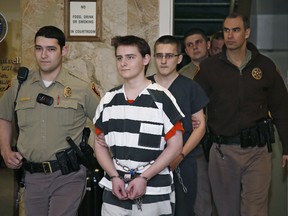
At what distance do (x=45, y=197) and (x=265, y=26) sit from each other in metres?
3.65

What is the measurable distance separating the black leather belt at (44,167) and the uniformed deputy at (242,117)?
1.32 meters

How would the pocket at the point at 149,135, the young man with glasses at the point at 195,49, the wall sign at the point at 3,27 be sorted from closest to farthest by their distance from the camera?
the pocket at the point at 149,135, the young man with glasses at the point at 195,49, the wall sign at the point at 3,27

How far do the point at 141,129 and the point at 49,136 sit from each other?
781 mm

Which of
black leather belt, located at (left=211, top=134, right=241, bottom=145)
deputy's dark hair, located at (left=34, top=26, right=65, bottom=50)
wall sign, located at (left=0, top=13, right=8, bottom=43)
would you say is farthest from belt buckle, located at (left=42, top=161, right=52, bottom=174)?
wall sign, located at (left=0, top=13, right=8, bottom=43)

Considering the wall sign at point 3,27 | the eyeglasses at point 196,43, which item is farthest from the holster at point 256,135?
the wall sign at point 3,27

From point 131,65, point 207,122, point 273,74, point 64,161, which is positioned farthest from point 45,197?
point 273,74

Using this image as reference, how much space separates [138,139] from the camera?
9.09 feet

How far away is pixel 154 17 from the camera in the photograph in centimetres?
450

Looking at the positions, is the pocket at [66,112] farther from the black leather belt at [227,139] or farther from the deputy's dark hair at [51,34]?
the black leather belt at [227,139]

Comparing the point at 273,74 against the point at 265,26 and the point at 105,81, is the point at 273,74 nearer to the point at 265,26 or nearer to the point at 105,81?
the point at 105,81

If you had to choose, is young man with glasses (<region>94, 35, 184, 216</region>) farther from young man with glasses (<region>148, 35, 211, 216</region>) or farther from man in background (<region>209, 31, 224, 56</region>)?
man in background (<region>209, 31, 224, 56</region>)

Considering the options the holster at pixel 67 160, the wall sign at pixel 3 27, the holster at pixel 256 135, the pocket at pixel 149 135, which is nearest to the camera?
the pocket at pixel 149 135

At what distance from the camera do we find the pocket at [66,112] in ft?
10.9

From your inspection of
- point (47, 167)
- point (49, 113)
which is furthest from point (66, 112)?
point (47, 167)
